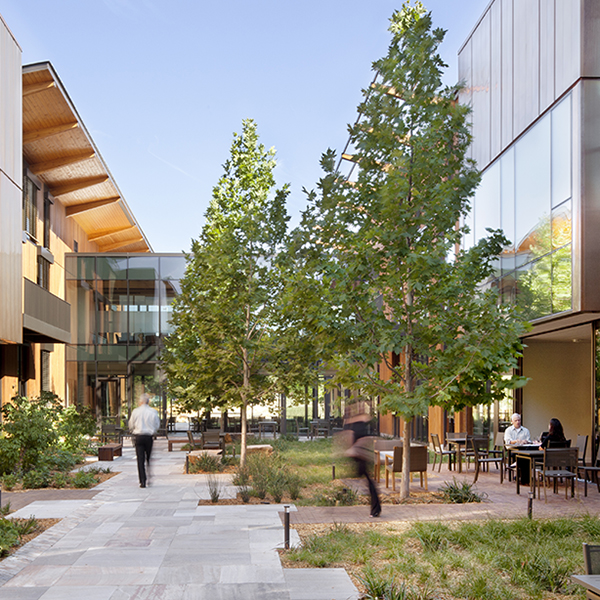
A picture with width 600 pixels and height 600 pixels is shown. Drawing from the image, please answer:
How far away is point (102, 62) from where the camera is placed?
18875 mm

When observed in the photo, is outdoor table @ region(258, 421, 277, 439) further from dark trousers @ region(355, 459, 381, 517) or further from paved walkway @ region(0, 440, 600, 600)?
dark trousers @ region(355, 459, 381, 517)

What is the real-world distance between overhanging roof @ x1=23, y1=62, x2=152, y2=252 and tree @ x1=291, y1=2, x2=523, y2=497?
1183 cm

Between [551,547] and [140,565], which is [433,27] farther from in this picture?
[140,565]

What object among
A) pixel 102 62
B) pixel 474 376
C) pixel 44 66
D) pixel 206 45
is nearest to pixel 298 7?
pixel 206 45

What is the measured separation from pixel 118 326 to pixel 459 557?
2777cm

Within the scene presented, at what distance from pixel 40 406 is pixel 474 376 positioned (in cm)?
1131

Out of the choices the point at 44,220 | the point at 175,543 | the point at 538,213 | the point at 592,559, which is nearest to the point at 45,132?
the point at 44,220

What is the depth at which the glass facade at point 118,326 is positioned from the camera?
107 feet

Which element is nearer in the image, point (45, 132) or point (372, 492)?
point (372, 492)

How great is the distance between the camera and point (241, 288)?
15.8 m

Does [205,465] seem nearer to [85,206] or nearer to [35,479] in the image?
[35,479]

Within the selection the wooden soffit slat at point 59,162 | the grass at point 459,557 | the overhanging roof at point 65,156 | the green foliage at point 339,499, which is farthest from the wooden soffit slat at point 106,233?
the grass at point 459,557

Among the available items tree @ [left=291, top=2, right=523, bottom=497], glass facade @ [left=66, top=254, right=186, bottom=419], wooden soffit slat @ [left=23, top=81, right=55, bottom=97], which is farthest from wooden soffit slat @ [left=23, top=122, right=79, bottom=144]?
tree @ [left=291, top=2, right=523, bottom=497]

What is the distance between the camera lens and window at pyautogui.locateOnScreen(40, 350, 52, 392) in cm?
2655
